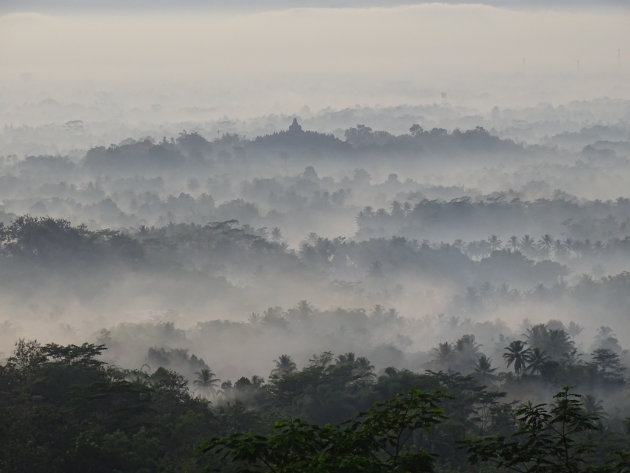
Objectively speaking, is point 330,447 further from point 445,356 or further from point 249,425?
point 445,356

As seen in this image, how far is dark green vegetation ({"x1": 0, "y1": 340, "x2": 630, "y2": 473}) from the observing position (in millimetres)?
29234

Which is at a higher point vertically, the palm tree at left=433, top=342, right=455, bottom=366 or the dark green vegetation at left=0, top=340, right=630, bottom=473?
the palm tree at left=433, top=342, right=455, bottom=366

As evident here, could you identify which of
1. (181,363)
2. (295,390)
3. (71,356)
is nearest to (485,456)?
(71,356)

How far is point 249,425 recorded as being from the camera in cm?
8225

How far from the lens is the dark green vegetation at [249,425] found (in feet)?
95.9

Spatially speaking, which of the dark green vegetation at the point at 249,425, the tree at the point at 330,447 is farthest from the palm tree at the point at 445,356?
the tree at the point at 330,447

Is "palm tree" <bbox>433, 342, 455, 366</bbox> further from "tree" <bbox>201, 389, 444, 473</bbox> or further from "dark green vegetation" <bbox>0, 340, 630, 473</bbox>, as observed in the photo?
"tree" <bbox>201, 389, 444, 473</bbox>

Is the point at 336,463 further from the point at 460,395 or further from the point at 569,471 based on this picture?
the point at 460,395

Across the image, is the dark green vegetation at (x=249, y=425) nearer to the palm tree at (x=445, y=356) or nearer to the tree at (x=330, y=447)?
the tree at (x=330, y=447)

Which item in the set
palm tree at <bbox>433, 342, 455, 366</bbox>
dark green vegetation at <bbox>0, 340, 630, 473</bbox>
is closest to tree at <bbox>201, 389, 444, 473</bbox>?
dark green vegetation at <bbox>0, 340, 630, 473</bbox>

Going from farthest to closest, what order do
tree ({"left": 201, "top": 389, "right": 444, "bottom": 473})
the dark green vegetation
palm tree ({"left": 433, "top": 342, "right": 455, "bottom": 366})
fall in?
palm tree ({"left": 433, "top": 342, "right": 455, "bottom": 366})
the dark green vegetation
tree ({"left": 201, "top": 389, "right": 444, "bottom": 473})

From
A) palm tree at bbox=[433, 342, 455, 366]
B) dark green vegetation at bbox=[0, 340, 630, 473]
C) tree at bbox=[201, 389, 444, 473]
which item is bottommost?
tree at bbox=[201, 389, 444, 473]

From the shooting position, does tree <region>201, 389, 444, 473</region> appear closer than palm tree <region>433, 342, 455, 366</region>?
Yes

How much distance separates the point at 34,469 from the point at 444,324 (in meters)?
141
